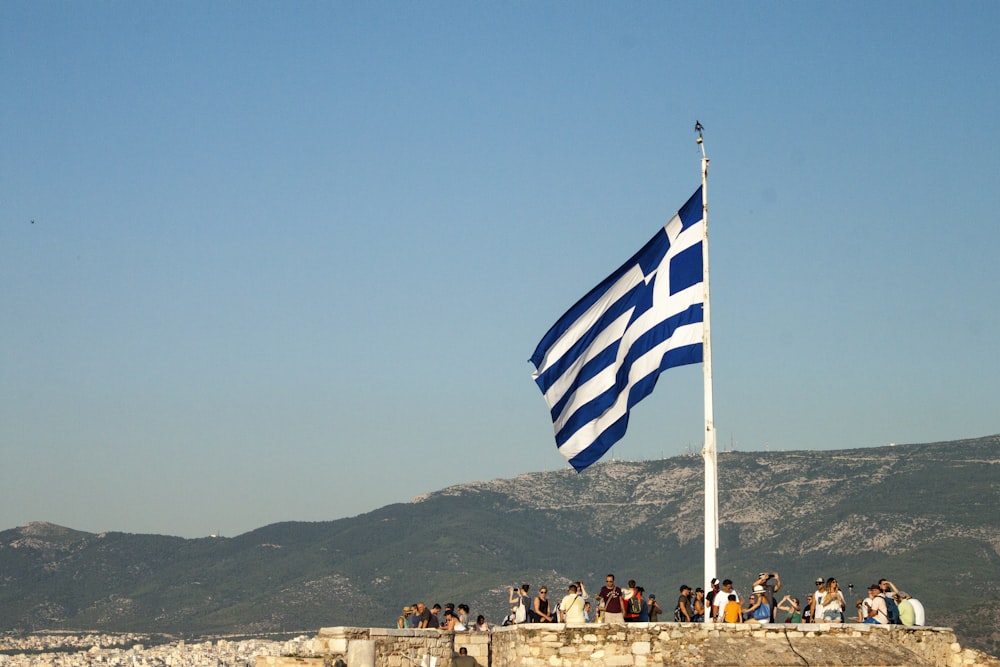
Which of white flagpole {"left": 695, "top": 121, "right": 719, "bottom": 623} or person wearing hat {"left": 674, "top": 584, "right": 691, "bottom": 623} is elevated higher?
white flagpole {"left": 695, "top": 121, "right": 719, "bottom": 623}

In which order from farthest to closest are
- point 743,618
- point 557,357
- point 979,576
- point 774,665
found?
1. point 979,576
2. point 557,357
3. point 743,618
4. point 774,665

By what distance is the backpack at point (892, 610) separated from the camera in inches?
1174

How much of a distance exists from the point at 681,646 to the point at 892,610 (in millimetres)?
4660

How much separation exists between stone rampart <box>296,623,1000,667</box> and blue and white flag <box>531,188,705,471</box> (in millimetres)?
4936

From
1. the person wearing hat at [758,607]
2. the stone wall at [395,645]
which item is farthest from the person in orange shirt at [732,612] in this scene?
the stone wall at [395,645]

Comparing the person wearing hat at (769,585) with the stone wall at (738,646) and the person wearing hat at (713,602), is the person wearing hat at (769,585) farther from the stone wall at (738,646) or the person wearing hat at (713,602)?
the stone wall at (738,646)

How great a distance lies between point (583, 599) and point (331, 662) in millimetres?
4951

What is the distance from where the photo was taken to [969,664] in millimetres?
28734

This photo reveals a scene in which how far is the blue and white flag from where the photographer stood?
32312mm

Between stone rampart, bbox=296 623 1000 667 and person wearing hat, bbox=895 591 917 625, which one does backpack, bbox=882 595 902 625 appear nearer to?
person wearing hat, bbox=895 591 917 625

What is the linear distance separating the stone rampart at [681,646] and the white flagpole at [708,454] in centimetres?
124

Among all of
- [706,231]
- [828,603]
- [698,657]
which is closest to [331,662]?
[698,657]

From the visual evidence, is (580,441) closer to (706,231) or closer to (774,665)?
(706,231)

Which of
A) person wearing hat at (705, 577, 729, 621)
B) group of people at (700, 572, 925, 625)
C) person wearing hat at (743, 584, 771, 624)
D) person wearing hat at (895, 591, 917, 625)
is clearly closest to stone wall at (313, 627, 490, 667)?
person wearing hat at (705, 577, 729, 621)
